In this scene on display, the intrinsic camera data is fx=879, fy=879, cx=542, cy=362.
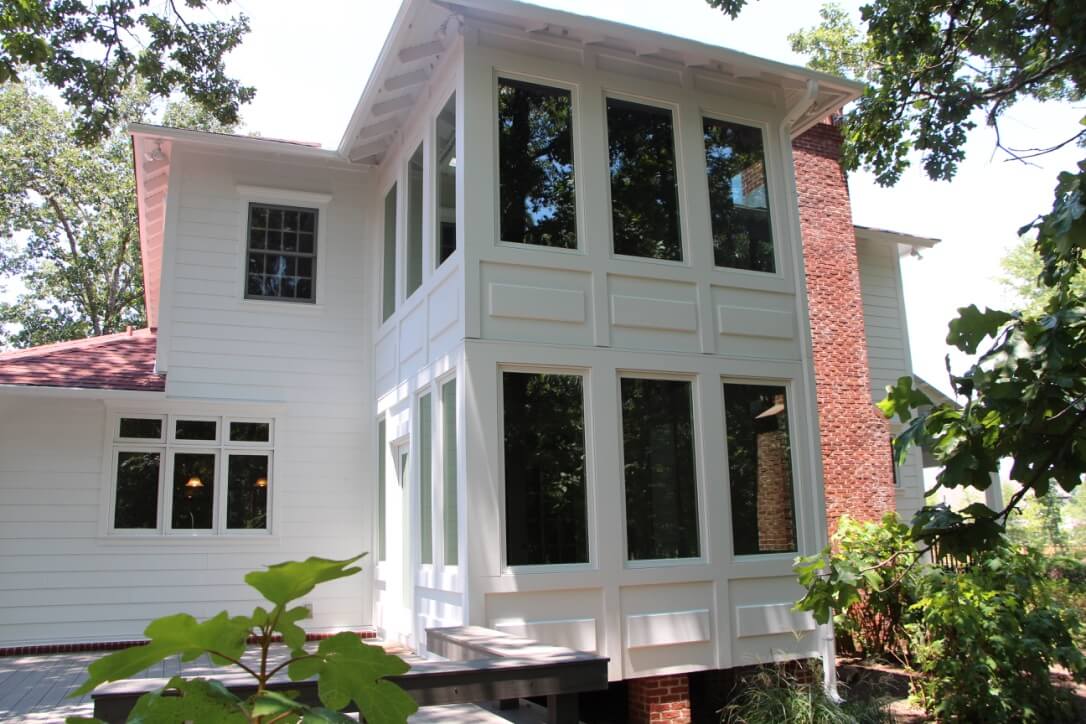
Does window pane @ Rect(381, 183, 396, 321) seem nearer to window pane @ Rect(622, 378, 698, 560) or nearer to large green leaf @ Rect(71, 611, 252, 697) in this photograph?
window pane @ Rect(622, 378, 698, 560)

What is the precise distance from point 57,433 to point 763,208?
27.8ft

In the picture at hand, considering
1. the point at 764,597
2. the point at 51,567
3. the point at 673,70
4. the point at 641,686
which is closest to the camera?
the point at 641,686

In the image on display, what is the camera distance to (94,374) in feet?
34.6

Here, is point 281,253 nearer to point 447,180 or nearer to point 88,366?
point 88,366

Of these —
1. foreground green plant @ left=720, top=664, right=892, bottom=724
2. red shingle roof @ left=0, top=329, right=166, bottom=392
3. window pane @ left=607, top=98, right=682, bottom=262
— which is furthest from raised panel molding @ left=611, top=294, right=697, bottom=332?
red shingle roof @ left=0, top=329, right=166, bottom=392

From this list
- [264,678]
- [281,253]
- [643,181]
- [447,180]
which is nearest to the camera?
[264,678]

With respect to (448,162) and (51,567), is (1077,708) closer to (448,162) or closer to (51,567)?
(448,162)

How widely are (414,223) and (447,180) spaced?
133cm

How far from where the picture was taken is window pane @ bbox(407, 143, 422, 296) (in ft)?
31.8

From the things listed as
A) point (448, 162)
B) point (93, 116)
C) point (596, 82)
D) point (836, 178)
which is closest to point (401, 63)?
point (448, 162)

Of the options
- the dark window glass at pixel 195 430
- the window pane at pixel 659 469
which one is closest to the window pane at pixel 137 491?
the dark window glass at pixel 195 430

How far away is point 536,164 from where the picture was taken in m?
8.39

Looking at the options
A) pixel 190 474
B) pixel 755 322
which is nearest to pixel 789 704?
pixel 755 322

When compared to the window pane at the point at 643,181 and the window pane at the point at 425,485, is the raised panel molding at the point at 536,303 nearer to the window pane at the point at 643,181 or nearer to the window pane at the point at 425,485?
the window pane at the point at 643,181
